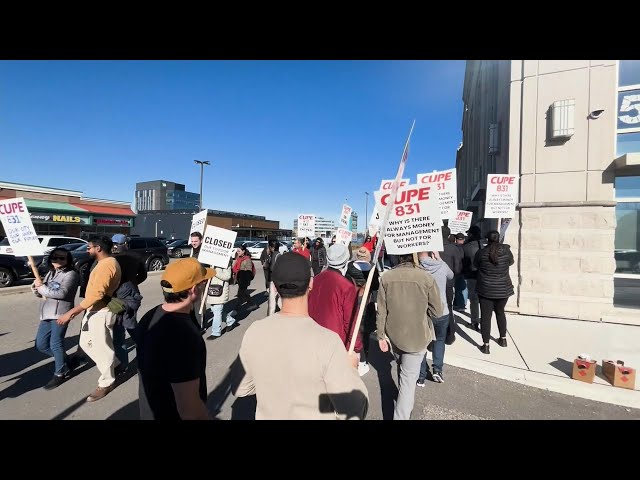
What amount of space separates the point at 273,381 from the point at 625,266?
352 inches

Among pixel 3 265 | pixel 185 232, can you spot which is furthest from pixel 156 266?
pixel 185 232

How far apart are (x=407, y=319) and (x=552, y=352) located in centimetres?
361

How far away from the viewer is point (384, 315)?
2.99 metres

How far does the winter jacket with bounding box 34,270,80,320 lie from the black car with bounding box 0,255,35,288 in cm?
982

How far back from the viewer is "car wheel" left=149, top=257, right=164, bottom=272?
1586 cm

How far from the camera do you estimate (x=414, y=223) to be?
304 cm

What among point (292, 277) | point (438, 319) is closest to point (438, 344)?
point (438, 319)

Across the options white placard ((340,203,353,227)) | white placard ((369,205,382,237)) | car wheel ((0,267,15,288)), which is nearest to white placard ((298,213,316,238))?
white placard ((340,203,353,227))

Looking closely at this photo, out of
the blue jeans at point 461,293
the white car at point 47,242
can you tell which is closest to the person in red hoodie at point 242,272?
the blue jeans at point 461,293

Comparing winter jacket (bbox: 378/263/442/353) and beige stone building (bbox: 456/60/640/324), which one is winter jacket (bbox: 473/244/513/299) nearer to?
winter jacket (bbox: 378/263/442/353)

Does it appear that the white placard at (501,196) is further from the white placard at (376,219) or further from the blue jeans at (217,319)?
the blue jeans at (217,319)

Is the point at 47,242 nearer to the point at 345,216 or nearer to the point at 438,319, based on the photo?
the point at 345,216

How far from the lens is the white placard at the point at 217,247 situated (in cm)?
500
